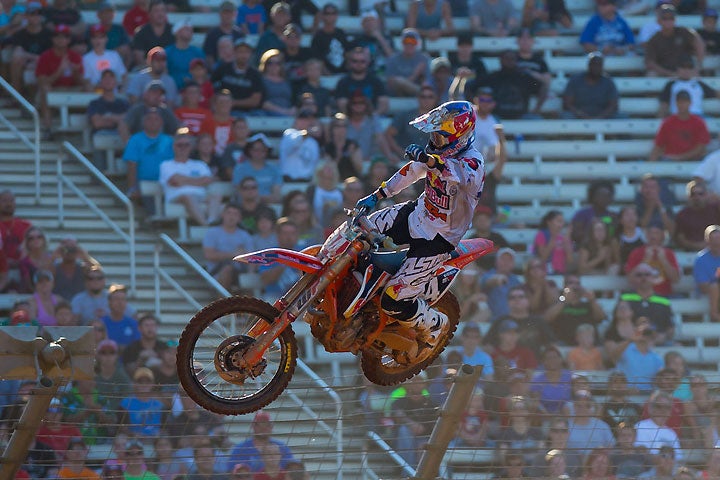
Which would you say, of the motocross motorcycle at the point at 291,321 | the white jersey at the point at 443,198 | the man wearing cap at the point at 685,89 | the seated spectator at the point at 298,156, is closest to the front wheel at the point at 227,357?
the motocross motorcycle at the point at 291,321

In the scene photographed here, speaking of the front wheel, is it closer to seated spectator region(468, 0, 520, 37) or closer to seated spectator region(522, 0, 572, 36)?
seated spectator region(468, 0, 520, 37)

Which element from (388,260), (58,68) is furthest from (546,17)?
(388,260)

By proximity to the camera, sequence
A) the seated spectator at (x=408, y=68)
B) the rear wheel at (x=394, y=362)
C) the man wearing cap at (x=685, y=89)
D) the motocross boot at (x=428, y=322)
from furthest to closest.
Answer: the man wearing cap at (x=685, y=89)
the seated spectator at (x=408, y=68)
the rear wheel at (x=394, y=362)
the motocross boot at (x=428, y=322)

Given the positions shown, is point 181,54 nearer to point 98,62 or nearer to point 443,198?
point 98,62

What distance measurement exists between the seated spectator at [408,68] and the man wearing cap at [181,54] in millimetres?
1903

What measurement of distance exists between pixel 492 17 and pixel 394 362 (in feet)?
24.9

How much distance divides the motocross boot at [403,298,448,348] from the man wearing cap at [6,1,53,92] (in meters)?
6.84

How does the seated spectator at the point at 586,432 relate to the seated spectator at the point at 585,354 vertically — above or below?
above

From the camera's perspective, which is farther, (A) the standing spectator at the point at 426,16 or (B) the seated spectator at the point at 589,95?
(A) the standing spectator at the point at 426,16

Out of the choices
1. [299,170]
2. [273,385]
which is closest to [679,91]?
[299,170]

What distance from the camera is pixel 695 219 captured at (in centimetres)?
1383

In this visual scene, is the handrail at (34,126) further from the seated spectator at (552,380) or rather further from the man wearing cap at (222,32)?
the seated spectator at (552,380)

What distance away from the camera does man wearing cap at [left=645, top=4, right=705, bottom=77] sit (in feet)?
50.8

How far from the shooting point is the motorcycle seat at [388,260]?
816 centimetres
